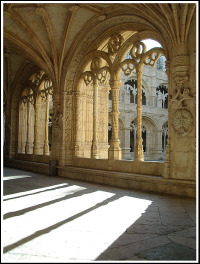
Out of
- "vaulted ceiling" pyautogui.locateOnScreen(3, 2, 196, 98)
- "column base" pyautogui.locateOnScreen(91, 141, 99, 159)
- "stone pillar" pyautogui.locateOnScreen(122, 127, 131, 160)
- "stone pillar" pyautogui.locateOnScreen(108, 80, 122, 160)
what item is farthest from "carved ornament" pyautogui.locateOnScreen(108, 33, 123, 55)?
"stone pillar" pyautogui.locateOnScreen(122, 127, 131, 160)

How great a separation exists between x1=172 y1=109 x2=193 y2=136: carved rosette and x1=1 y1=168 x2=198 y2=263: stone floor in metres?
1.32

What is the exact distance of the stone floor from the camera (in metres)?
2.47

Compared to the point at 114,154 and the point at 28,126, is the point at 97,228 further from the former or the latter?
the point at 28,126

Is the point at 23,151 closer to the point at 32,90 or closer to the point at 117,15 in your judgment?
the point at 32,90

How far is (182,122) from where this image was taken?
5.60 metres

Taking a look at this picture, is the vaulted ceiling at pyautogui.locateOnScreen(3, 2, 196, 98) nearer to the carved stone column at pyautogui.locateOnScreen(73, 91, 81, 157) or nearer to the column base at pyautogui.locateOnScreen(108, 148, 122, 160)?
the carved stone column at pyautogui.locateOnScreen(73, 91, 81, 157)

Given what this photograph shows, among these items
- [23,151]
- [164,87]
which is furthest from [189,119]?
[164,87]

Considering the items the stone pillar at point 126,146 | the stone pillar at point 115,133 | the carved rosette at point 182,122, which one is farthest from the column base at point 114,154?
the stone pillar at point 126,146

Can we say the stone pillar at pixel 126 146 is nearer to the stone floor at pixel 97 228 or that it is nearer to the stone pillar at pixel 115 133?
the stone pillar at pixel 115 133

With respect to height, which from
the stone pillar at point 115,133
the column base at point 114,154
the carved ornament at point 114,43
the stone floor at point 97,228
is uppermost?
the carved ornament at point 114,43

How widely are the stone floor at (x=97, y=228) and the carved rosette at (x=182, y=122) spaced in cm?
132

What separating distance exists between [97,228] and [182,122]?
10.4 ft

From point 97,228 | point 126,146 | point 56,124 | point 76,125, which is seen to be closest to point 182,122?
point 97,228

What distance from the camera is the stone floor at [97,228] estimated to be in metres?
2.47
